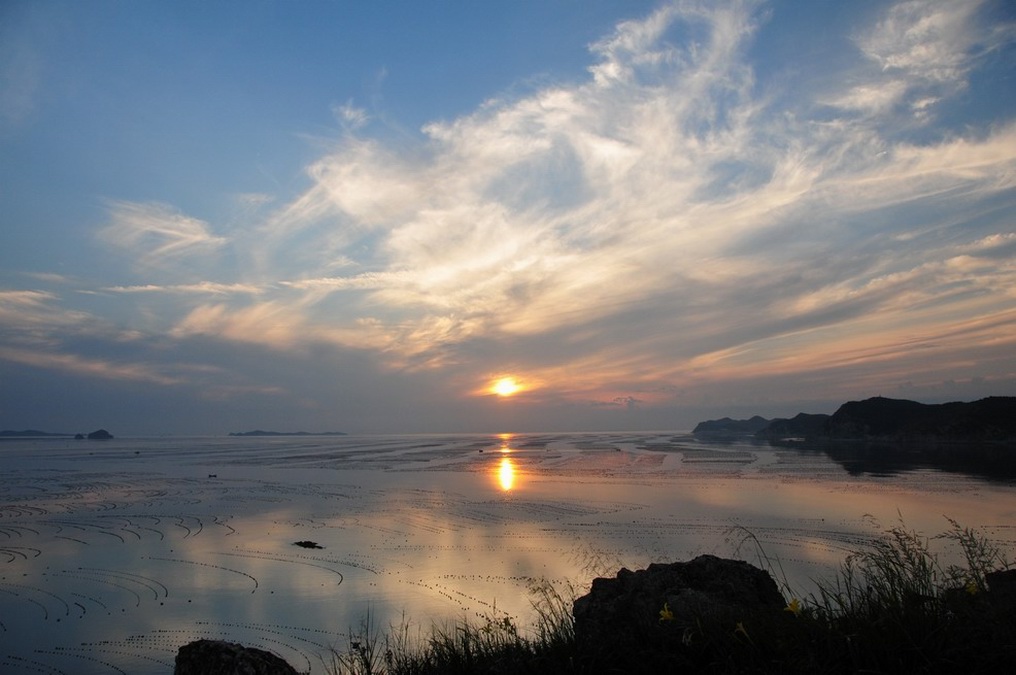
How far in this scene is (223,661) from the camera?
6.09 metres

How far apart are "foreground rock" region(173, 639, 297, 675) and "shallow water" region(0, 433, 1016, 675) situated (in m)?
3.80

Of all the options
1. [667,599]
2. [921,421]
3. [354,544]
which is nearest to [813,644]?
[667,599]

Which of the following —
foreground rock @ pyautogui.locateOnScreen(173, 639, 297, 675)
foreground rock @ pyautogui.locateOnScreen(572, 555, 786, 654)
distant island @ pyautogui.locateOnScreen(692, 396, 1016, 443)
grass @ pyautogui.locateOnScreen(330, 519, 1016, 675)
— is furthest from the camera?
distant island @ pyautogui.locateOnScreen(692, 396, 1016, 443)

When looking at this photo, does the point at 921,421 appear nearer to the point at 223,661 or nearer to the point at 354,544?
the point at 354,544

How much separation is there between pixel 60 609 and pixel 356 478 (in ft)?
100

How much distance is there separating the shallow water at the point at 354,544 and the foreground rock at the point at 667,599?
4.10 m

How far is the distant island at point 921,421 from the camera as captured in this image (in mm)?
74688

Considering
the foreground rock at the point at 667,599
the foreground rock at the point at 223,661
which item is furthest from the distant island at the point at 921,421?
the foreground rock at the point at 223,661

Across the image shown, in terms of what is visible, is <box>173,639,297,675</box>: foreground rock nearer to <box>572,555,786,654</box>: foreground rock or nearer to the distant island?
<box>572,555,786,654</box>: foreground rock

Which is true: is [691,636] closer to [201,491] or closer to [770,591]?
[770,591]

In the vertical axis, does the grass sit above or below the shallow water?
above

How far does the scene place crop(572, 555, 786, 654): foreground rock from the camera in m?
5.92

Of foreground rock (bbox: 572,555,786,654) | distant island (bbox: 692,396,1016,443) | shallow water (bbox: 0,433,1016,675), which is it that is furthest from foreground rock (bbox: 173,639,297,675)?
distant island (bbox: 692,396,1016,443)

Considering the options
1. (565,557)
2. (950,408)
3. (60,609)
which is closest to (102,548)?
(60,609)
